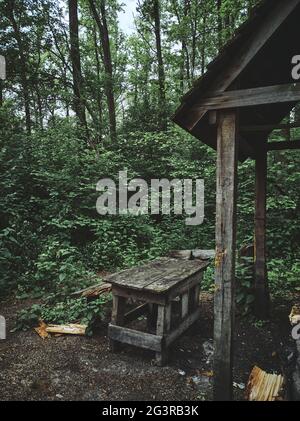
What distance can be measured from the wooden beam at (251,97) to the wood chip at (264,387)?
333 centimetres

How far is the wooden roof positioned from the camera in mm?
3145

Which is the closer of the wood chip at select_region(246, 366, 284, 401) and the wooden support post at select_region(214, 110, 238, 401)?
the wooden support post at select_region(214, 110, 238, 401)

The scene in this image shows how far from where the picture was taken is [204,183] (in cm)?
1170

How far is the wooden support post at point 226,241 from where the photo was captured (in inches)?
139

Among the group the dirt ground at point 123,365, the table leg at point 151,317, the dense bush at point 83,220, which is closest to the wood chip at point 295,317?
the dirt ground at point 123,365

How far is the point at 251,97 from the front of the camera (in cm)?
335

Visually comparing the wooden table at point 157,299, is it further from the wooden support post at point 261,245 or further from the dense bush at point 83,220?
the dense bush at point 83,220

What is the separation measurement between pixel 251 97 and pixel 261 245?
3280 mm

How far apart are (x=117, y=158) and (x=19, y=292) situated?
7.04 m

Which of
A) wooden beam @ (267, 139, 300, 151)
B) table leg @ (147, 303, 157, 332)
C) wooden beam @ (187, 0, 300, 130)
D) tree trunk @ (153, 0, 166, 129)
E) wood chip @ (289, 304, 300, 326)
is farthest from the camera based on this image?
tree trunk @ (153, 0, 166, 129)

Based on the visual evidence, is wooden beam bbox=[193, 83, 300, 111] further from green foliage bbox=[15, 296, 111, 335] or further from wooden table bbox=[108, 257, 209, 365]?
green foliage bbox=[15, 296, 111, 335]

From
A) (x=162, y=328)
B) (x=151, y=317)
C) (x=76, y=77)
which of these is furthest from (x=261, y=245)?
(x=76, y=77)

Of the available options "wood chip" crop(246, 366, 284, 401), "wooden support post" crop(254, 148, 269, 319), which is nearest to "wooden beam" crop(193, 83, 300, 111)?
"wooden support post" crop(254, 148, 269, 319)

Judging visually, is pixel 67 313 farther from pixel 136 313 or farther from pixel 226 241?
pixel 226 241
